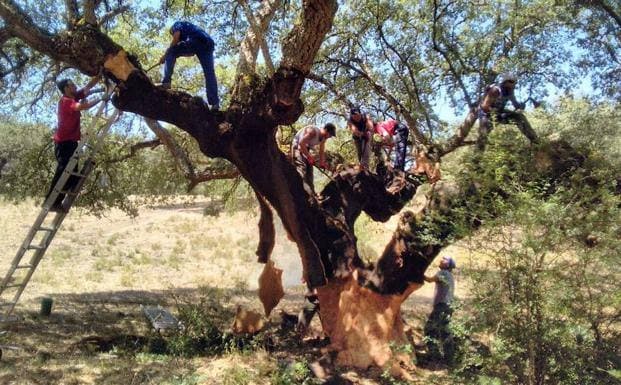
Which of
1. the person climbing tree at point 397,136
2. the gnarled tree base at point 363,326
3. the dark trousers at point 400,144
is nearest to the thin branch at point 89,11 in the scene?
the person climbing tree at point 397,136

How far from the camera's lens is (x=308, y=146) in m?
8.37

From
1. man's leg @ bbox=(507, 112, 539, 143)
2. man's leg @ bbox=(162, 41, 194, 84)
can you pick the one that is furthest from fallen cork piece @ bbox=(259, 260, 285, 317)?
man's leg @ bbox=(507, 112, 539, 143)

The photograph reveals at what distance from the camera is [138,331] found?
955 cm

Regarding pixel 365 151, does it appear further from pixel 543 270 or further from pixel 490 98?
pixel 543 270

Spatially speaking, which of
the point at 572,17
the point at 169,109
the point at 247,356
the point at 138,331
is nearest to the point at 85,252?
the point at 138,331

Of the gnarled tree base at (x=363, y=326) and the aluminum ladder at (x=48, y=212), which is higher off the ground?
the aluminum ladder at (x=48, y=212)

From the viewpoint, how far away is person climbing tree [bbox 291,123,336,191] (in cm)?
823

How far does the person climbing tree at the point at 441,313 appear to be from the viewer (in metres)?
8.18

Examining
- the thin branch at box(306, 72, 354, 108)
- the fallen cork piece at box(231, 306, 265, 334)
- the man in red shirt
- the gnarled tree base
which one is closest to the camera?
the man in red shirt

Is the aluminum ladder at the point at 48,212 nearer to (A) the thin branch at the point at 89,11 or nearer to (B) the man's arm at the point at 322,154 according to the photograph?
(A) the thin branch at the point at 89,11

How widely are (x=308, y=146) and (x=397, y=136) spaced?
1542mm

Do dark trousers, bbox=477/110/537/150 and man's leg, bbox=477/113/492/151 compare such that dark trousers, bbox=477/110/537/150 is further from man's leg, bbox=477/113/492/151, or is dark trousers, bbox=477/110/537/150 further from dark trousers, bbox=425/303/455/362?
dark trousers, bbox=425/303/455/362

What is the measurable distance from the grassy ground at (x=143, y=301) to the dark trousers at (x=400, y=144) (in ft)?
5.86

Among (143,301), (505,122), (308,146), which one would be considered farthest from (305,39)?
(143,301)
